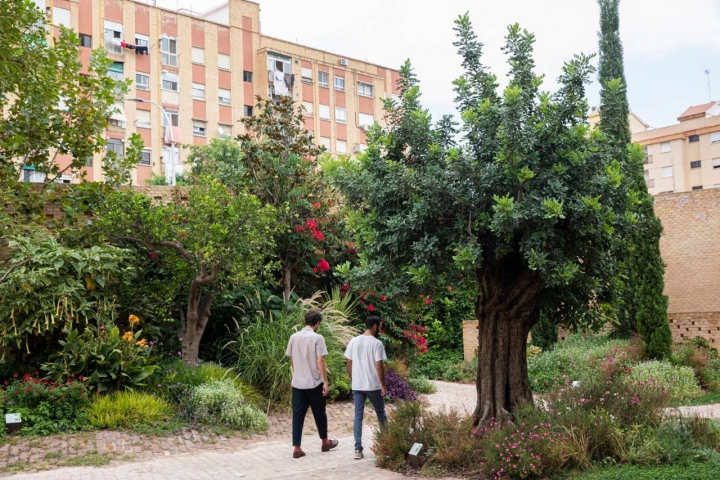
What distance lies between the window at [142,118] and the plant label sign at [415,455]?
1502 inches

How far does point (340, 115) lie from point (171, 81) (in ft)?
43.7

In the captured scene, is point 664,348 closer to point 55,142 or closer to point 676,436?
point 676,436

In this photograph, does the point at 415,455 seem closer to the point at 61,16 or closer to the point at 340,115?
the point at 61,16

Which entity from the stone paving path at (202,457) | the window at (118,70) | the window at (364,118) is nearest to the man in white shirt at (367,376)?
the stone paving path at (202,457)

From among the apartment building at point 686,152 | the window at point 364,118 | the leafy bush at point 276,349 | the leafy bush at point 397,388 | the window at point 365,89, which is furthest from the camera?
the apartment building at point 686,152

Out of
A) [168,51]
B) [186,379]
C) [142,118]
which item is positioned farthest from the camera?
[168,51]

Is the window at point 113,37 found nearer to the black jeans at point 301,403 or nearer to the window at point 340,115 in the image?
the window at point 340,115

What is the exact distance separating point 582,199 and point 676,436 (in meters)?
2.71

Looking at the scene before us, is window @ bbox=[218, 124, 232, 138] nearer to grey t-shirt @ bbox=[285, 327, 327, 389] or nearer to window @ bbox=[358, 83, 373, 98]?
window @ bbox=[358, 83, 373, 98]

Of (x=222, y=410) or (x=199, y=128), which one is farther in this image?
(x=199, y=128)

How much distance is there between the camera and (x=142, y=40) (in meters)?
43.0

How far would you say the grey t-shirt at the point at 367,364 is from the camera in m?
8.81

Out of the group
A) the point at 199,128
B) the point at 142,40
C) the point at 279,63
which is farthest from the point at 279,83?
the point at 142,40

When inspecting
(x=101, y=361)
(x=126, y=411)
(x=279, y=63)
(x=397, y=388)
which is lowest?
(x=397, y=388)
